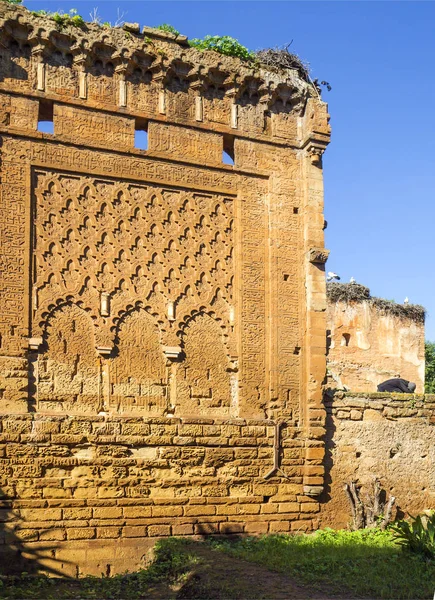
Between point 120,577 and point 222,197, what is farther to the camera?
point 222,197

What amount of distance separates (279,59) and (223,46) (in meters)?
0.93

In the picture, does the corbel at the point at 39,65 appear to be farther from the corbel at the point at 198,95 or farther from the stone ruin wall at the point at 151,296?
the corbel at the point at 198,95

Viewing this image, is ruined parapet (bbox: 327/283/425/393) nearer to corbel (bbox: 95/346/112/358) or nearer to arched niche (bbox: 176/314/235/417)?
arched niche (bbox: 176/314/235/417)

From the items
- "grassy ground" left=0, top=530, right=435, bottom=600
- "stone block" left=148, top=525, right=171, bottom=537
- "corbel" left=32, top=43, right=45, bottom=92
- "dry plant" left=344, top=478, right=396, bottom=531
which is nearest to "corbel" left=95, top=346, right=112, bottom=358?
"stone block" left=148, top=525, right=171, bottom=537

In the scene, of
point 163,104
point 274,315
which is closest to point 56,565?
point 274,315

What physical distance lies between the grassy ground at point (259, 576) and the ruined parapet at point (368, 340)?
468 inches

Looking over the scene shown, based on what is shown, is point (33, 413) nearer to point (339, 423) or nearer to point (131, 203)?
point (131, 203)

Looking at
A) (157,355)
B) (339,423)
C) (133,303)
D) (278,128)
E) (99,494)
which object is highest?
(278,128)

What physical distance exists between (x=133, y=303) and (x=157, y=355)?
0.78m

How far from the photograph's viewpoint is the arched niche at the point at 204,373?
34.8 ft

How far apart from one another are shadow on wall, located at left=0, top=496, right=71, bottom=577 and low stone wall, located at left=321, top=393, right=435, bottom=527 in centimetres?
395

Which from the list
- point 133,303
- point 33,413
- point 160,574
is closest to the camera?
point 160,574

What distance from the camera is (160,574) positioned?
8.86 metres

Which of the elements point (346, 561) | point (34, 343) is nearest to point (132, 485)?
point (34, 343)
